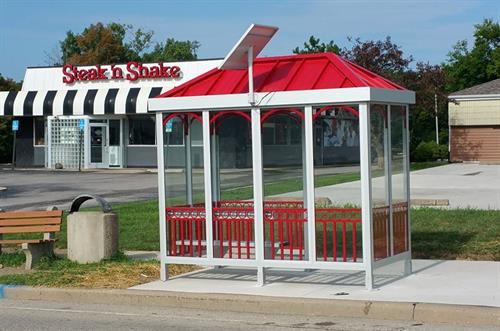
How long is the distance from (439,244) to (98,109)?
109ft

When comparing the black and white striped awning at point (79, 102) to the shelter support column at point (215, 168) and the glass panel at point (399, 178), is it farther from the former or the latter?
the glass panel at point (399, 178)

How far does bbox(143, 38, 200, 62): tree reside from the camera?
3526 inches

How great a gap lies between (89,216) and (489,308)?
6.36 meters

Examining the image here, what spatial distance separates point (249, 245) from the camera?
36.8 feet

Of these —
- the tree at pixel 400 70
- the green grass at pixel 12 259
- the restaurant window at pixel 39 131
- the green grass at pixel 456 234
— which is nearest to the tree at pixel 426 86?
the tree at pixel 400 70

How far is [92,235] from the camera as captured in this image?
1270 centimetres

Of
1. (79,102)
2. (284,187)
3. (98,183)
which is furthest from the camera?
(79,102)

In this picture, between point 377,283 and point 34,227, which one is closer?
point 377,283

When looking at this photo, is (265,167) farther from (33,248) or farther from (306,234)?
(33,248)

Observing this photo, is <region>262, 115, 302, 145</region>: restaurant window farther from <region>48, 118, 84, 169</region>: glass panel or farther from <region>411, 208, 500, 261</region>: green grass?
<region>48, 118, 84, 169</region>: glass panel

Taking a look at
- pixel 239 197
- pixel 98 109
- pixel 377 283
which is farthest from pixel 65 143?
pixel 377 283

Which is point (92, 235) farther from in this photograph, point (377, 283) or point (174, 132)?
point (377, 283)

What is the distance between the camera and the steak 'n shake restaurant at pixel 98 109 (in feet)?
146

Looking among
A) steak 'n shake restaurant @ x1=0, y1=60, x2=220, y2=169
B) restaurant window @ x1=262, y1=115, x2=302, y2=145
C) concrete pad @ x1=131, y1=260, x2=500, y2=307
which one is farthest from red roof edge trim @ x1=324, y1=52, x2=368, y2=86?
steak 'n shake restaurant @ x1=0, y1=60, x2=220, y2=169
